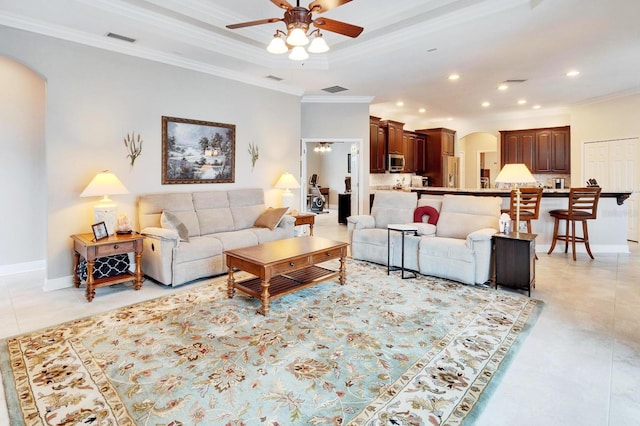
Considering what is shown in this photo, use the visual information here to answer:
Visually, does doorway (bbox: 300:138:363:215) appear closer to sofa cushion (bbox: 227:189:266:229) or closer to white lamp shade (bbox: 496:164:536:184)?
sofa cushion (bbox: 227:189:266:229)

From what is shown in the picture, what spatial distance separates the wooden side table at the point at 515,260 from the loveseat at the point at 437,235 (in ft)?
0.39

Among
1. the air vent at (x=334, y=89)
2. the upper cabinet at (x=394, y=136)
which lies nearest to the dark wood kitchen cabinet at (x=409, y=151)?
the upper cabinet at (x=394, y=136)

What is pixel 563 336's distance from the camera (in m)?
2.83

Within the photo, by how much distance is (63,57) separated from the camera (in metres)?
3.97

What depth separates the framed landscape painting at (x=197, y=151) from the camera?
4910 millimetres

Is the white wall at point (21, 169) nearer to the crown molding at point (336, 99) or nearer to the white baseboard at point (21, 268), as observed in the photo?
the white baseboard at point (21, 268)

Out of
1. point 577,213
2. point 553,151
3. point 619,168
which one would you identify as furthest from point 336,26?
point 553,151

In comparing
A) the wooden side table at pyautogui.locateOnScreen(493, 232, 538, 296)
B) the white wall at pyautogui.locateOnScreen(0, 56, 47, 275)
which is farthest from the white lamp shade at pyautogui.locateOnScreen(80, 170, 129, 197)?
the wooden side table at pyautogui.locateOnScreen(493, 232, 538, 296)

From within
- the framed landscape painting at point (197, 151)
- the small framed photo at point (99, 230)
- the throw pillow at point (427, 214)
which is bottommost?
the small framed photo at point (99, 230)

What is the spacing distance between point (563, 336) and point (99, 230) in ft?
14.8

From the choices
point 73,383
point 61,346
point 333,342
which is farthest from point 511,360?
point 61,346

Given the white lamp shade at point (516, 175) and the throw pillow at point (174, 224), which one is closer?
the throw pillow at point (174, 224)

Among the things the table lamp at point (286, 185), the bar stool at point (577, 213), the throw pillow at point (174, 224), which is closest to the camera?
the throw pillow at point (174, 224)

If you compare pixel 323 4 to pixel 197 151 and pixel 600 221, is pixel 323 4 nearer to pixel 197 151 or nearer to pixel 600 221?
pixel 197 151
